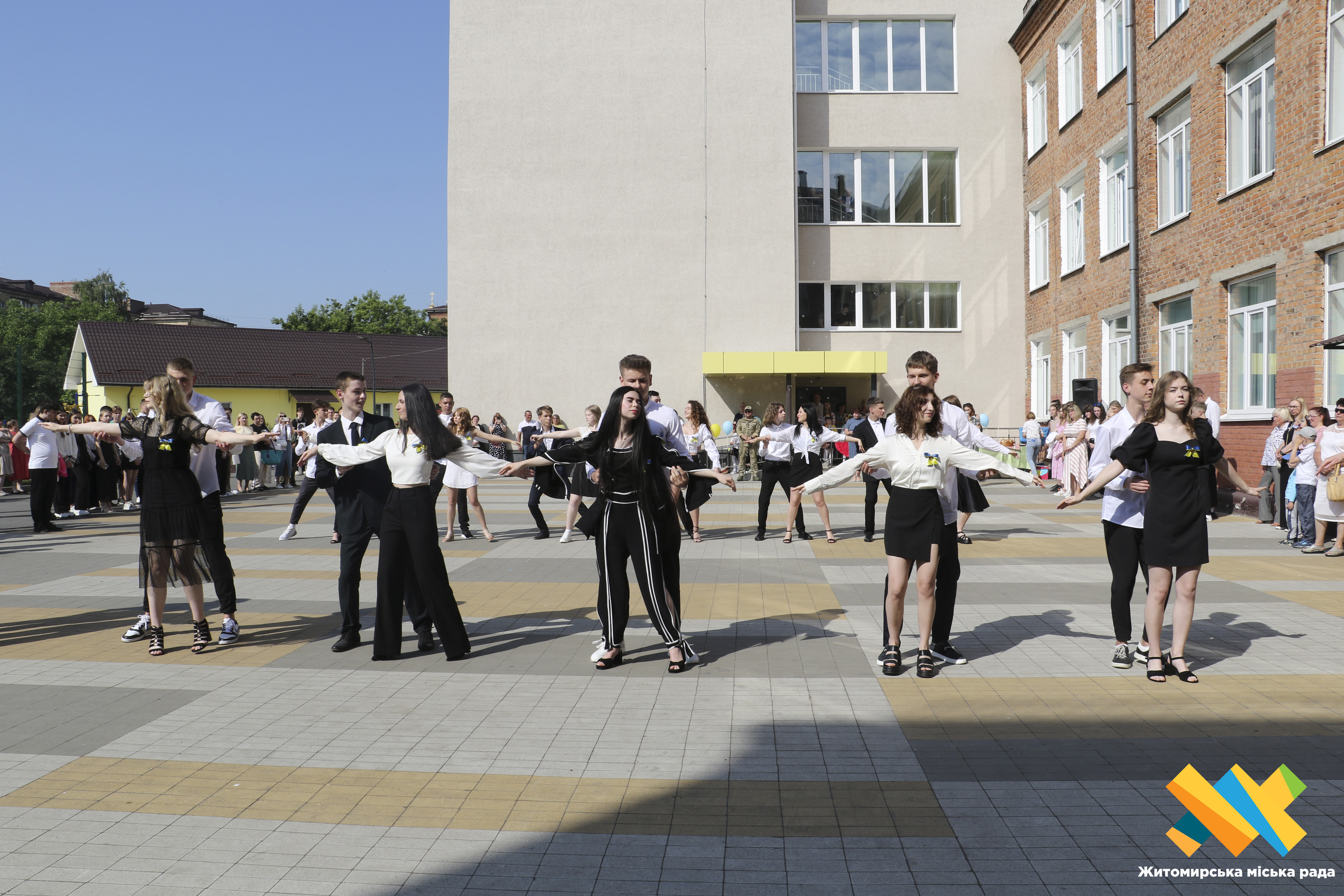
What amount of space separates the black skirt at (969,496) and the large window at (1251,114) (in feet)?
36.4

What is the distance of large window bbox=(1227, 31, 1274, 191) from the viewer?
16.0 meters

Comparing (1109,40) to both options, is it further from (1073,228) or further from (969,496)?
(969,496)

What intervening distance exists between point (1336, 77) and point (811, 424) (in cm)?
870

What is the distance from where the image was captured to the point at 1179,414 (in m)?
6.41

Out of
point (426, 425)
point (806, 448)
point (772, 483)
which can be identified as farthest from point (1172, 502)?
point (772, 483)

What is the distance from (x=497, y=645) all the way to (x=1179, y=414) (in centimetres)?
488

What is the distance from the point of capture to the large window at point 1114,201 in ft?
72.1

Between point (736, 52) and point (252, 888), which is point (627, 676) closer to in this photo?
point (252, 888)

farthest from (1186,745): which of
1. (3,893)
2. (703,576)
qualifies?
(703,576)

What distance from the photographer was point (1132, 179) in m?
20.6

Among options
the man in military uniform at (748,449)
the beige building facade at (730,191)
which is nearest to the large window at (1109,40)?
the beige building facade at (730,191)

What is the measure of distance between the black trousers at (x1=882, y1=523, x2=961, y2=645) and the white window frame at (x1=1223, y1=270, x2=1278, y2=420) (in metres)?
11.5

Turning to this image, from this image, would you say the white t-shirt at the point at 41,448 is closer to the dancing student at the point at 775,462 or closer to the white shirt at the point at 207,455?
the white shirt at the point at 207,455

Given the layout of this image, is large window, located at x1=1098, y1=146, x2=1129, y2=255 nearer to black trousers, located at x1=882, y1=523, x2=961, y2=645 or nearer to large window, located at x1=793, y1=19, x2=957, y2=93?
large window, located at x1=793, y1=19, x2=957, y2=93
